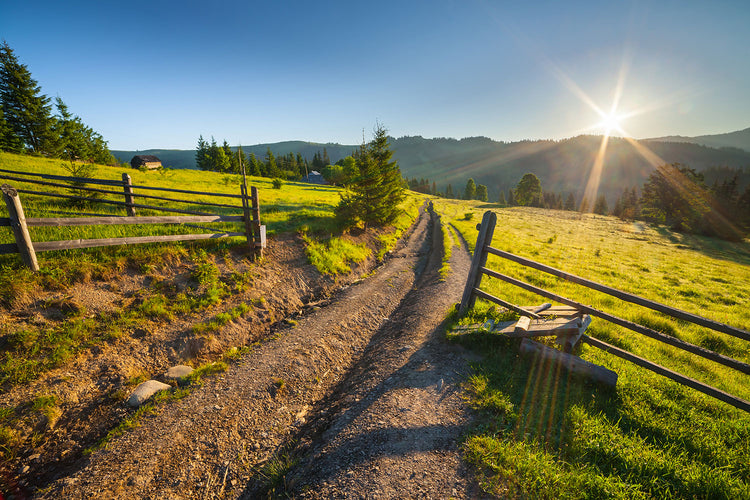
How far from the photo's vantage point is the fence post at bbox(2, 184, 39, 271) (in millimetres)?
5555

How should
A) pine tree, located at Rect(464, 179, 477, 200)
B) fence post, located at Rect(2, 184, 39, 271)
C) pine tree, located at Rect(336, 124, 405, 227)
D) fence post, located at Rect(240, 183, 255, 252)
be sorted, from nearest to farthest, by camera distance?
fence post, located at Rect(2, 184, 39, 271) < fence post, located at Rect(240, 183, 255, 252) < pine tree, located at Rect(336, 124, 405, 227) < pine tree, located at Rect(464, 179, 477, 200)

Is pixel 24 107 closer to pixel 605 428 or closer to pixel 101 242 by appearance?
pixel 101 242

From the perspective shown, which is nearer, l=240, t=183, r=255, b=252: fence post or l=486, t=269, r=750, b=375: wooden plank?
l=486, t=269, r=750, b=375: wooden plank

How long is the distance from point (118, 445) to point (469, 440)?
573 cm

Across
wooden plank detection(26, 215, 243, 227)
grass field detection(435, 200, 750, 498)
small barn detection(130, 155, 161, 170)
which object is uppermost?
small barn detection(130, 155, 161, 170)

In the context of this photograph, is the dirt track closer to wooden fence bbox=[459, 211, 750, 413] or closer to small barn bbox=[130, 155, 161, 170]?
wooden fence bbox=[459, 211, 750, 413]

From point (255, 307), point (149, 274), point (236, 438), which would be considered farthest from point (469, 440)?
point (149, 274)

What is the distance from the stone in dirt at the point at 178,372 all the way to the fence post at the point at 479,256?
6.96m

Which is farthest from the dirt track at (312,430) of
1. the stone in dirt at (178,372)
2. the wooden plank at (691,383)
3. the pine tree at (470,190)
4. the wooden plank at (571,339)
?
the pine tree at (470,190)

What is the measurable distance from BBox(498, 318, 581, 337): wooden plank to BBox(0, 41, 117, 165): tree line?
50.8m

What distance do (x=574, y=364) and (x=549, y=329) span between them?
724mm

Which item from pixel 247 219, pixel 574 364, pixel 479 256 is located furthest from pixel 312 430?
pixel 247 219

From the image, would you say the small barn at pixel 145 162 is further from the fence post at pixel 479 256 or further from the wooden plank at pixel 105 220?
the fence post at pixel 479 256

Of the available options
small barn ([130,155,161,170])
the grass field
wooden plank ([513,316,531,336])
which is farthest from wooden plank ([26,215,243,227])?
small barn ([130,155,161,170])
